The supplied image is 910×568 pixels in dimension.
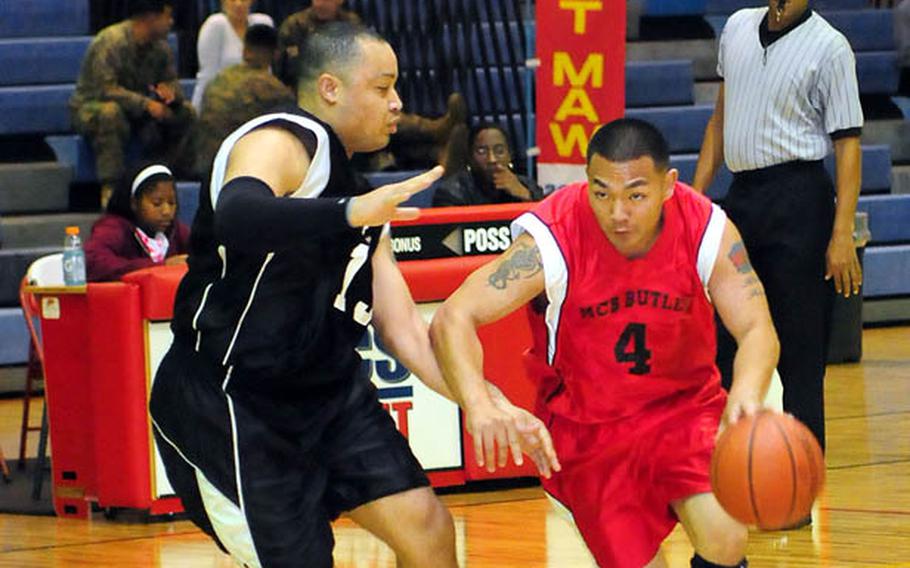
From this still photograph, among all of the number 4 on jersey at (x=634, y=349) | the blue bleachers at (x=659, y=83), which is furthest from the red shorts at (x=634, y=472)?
the blue bleachers at (x=659, y=83)

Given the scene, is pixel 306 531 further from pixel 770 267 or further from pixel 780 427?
pixel 770 267

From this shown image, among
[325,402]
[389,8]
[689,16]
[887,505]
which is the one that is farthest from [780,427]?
[689,16]

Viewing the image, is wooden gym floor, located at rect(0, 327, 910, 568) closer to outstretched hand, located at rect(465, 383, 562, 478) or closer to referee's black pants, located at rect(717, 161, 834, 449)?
referee's black pants, located at rect(717, 161, 834, 449)

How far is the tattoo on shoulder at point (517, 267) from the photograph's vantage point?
4.89m

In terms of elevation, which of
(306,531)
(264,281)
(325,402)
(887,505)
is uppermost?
(264,281)

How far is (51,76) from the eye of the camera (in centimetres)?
1278

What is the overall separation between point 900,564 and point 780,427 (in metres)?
2.19

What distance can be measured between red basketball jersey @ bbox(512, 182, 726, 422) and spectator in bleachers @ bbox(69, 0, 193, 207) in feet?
22.1

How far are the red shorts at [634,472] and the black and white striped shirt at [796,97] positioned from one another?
2178mm

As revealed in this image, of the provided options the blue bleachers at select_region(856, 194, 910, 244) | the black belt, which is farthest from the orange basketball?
the blue bleachers at select_region(856, 194, 910, 244)

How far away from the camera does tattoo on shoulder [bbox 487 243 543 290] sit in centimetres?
489

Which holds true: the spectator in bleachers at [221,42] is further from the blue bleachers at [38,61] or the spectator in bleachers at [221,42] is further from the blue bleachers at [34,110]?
the blue bleachers at [38,61]

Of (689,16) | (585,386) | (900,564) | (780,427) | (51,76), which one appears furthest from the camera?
(689,16)

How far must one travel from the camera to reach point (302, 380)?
4.70m
